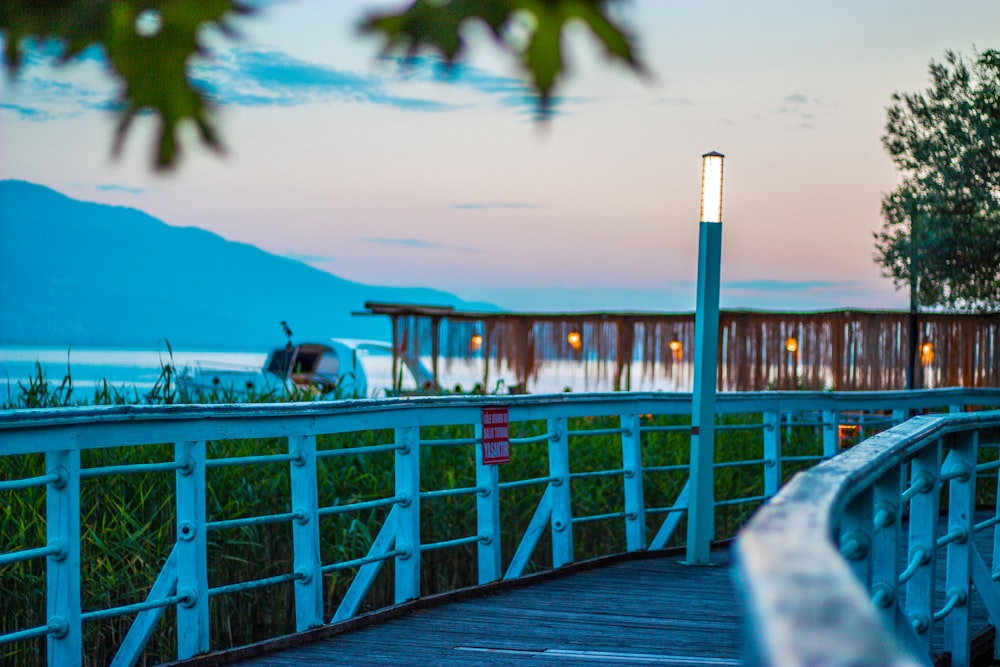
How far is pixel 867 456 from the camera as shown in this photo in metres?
3.52

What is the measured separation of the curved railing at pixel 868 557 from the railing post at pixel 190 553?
2445 mm

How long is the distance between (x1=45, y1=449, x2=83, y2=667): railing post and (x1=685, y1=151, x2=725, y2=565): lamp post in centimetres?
436

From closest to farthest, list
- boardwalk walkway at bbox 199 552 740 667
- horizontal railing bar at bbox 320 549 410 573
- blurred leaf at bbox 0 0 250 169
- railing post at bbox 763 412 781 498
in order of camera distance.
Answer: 1. blurred leaf at bbox 0 0 250 169
2. boardwalk walkway at bbox 199 552 740 667
3. horizontal railing bar at bbox 320 549 410 573
4. railing post at bbox 763 412 781 498

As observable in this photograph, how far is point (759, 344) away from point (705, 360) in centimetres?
1134

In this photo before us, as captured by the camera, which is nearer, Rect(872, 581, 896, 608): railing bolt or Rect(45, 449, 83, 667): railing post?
Rect(872, 581, 896, 608): railing bolt

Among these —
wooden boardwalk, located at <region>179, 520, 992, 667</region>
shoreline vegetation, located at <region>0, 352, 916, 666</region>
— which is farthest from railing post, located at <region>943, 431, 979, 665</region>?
shoreline vegetation, located at <region>0, 352, 916, 666</region>

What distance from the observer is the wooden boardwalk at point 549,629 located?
5.29 metres

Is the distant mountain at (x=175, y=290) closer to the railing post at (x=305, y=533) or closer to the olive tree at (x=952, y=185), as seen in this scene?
the olive tree at (x=952, y=185)

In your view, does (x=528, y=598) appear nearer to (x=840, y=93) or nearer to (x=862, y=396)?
(x=862, y=396)

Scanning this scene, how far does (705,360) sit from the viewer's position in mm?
8219

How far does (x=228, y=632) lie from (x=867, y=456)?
469cm

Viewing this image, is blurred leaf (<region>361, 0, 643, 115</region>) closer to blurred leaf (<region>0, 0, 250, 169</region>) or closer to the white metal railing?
blurred leaf (<region>0, 0, 250, 169</region>)

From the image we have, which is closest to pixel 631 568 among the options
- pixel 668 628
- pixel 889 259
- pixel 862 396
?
pixel 668 628

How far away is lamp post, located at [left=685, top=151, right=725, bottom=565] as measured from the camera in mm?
8047
